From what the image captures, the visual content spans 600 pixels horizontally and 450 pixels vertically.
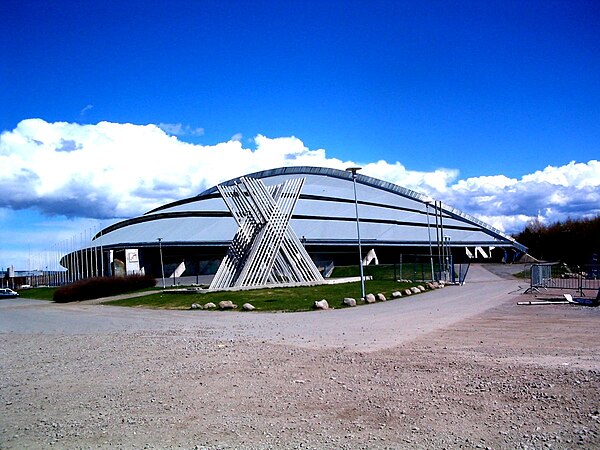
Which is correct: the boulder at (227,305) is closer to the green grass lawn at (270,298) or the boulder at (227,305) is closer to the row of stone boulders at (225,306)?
the row of stone boulders at (225,306)

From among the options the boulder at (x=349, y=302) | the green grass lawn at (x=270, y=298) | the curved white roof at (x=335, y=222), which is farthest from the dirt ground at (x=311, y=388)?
the curved white roof at (x=335, y=222)

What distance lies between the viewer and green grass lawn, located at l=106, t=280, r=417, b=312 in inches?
1062

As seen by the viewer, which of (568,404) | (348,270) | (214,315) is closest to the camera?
(568,404)

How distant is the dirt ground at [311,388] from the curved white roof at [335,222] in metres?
44.7

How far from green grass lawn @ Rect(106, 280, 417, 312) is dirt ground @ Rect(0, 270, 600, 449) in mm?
9316

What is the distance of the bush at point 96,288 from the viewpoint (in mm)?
42750

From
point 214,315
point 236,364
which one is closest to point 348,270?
point 214,315

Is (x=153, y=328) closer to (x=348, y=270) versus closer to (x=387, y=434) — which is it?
(x=387, y=434)

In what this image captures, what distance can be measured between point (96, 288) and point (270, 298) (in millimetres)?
19258

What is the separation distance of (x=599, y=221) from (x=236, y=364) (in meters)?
85.3

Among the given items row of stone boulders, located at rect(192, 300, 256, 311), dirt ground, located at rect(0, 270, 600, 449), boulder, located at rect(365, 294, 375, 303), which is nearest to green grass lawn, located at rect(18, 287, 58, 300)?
row of stone boulders, located at rect(192, 300, 256, 311)

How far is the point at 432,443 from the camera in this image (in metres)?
6.66

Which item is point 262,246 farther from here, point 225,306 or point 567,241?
point 567,241

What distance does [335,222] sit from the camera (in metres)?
68.5
